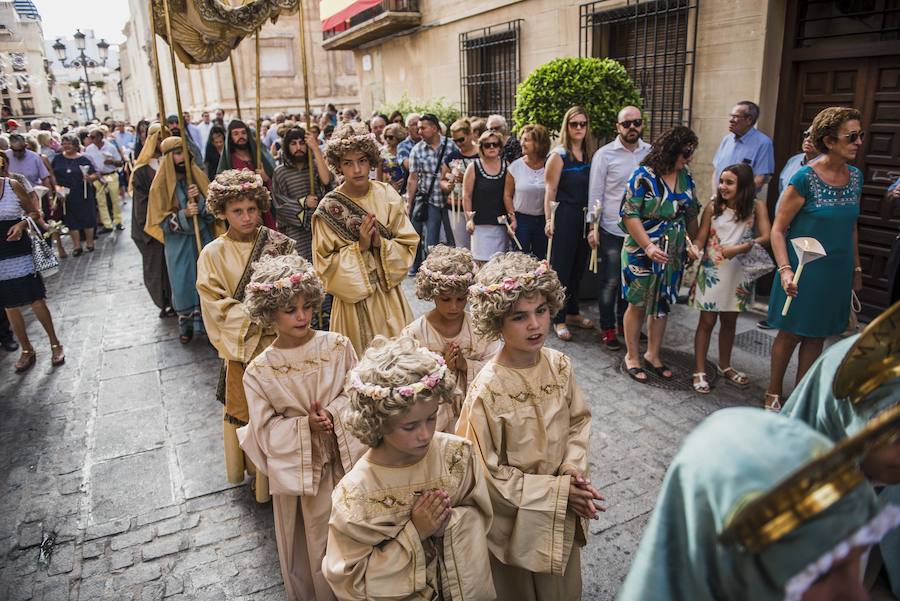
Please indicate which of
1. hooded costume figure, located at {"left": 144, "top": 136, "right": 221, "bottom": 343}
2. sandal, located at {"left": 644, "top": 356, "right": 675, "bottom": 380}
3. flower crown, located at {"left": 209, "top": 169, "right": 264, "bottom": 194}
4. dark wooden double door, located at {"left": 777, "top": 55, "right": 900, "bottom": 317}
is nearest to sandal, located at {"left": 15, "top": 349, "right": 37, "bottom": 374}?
hooded costume figure, located at {"left": 144, "top": 136, "right": 221, "bottom": 343}

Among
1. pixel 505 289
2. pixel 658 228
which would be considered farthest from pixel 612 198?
pixel 505 289

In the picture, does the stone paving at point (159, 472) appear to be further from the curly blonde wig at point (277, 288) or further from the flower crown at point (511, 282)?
the flower crown at point (511, 282)

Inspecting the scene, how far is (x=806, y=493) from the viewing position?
0.90 metres

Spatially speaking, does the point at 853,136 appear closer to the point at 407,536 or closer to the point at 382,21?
the point at 407,536

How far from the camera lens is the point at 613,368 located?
5.47 m

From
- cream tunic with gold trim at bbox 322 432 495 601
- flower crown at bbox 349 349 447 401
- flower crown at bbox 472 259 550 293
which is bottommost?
cream tunic with gold trim at bbox 322 432 495 601

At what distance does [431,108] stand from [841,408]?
39.2ft

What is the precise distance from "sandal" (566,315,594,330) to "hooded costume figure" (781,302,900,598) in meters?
4.53

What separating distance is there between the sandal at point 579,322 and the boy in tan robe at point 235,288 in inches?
134

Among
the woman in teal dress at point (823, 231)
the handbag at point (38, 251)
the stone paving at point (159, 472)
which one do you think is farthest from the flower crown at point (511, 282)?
the handbag at point (38, 251)

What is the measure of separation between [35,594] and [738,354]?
537 centimetres

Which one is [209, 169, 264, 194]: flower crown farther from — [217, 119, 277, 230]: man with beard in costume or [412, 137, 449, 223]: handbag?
[412, 137, 449, 223]: handbag

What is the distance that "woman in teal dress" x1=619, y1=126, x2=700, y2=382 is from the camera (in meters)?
4.78

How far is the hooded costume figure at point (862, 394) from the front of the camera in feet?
4.71
